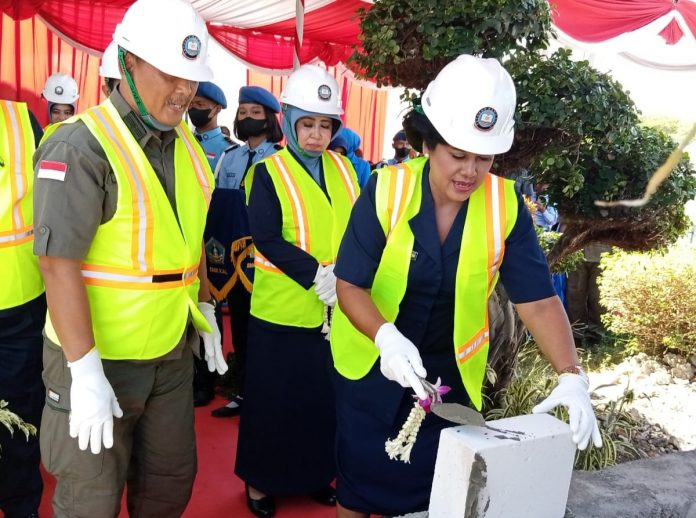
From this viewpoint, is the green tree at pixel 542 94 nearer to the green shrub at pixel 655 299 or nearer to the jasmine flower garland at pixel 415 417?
the jasmine flower garland at pixel 415 417

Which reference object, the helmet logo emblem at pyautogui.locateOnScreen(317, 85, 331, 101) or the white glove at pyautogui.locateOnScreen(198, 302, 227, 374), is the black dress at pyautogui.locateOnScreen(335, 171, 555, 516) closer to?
the white glove at pyautogui.locateOnScreen(198, 302, 227, 374)

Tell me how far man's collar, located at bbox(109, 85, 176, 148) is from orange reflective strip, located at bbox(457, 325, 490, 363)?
1076 millimetres

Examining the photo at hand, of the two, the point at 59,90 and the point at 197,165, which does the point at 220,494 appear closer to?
the point at 197,165

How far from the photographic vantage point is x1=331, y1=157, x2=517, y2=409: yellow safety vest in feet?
6.15

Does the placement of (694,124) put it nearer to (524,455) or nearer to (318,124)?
(524,455)

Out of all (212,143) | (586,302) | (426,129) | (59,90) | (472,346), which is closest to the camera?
(426,129)

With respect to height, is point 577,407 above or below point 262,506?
above

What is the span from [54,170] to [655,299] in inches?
192

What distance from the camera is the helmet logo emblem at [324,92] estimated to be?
Answer: 9.22 ft

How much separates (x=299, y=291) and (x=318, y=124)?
719mm

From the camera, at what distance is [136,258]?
69.2 inches

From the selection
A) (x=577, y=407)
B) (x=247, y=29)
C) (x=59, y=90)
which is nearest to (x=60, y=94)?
(x=59, y=90)

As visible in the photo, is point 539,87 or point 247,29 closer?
point 539,87

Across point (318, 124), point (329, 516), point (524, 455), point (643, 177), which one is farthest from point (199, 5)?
point (524, 455)
